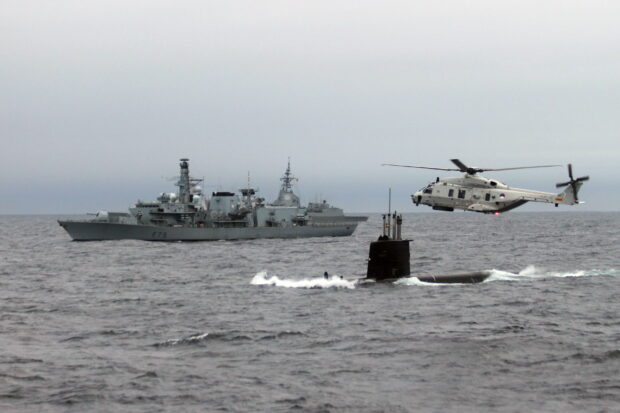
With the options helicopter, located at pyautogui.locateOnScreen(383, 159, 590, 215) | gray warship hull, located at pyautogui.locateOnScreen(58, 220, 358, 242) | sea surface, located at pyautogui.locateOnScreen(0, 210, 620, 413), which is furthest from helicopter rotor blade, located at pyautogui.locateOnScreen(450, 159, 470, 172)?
gray warship hull, located at pyautogui.locateOnScreen(58, 220, 358, 242)

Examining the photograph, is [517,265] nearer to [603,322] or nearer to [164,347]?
[603,322]

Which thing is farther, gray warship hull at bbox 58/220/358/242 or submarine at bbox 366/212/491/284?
gray warship hull at bbox 58/220/358/242

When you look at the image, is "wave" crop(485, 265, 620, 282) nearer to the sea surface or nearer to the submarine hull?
the sea surface

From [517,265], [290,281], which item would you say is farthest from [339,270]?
[517,265]

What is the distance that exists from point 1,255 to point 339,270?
41.6 m

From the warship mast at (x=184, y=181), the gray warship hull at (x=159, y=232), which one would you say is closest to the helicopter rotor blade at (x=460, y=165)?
the gray warship hull at (x=159, y=232)

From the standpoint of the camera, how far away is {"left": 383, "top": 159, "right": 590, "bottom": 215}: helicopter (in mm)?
32781

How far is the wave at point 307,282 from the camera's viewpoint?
41406 millimetres

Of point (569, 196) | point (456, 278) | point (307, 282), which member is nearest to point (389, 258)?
point (456, 278)

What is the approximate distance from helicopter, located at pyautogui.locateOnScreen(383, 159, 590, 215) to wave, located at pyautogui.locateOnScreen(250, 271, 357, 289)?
8.15m

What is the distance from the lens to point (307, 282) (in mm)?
44500

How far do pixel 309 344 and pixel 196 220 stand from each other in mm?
73828

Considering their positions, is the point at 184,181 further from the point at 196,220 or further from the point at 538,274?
the point at 538,274

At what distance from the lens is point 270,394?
19.3 m
